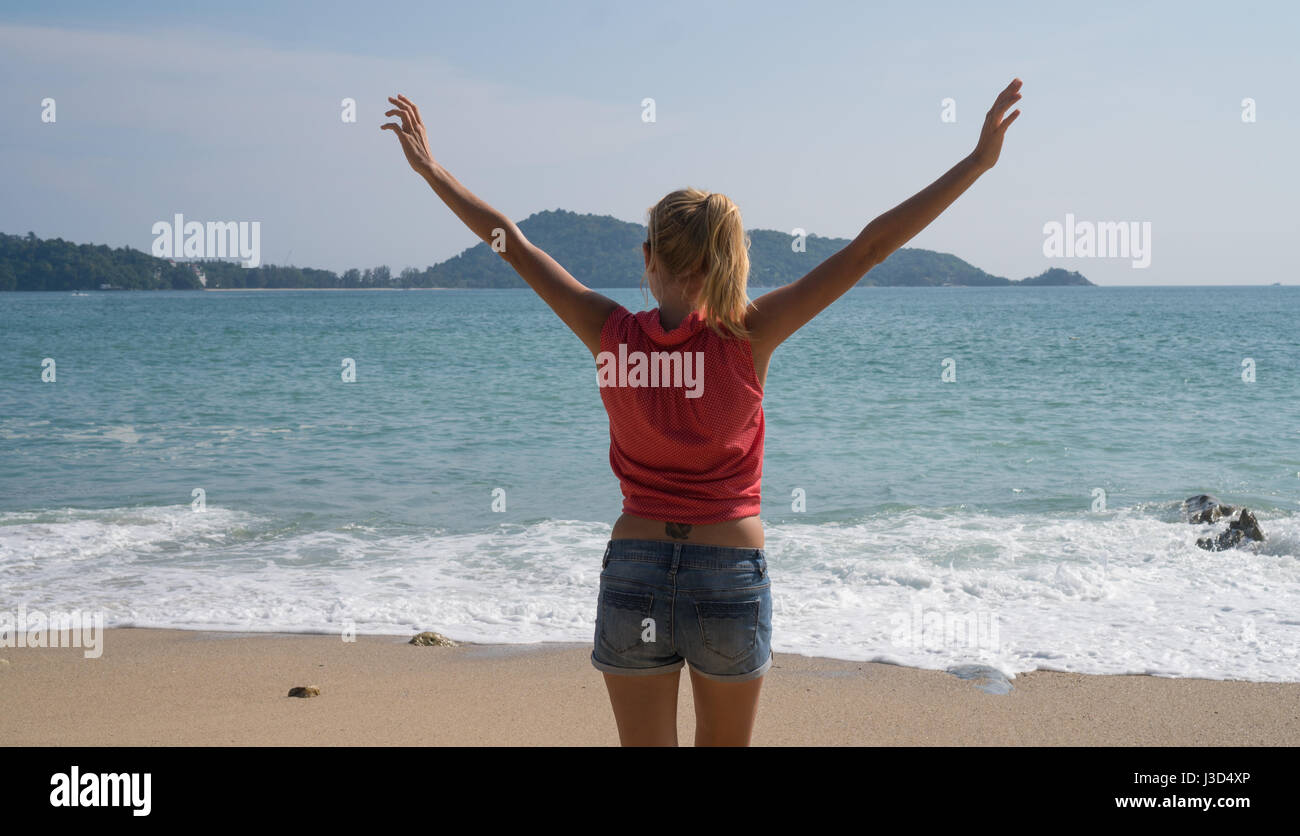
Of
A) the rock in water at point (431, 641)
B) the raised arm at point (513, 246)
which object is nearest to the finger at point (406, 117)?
the raised arm at point (513, 246)

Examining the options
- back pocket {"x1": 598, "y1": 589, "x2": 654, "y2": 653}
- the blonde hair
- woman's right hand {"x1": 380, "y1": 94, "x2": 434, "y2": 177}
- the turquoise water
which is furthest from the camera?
the turquoise water

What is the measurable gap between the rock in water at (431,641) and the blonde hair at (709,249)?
4654mm

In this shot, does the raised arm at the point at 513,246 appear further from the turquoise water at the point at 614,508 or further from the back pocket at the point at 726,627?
the turquoise water at the point at 614,508

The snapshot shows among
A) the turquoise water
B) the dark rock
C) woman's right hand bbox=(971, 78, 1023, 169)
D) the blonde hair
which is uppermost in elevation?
Result: woman's right hand bbox=(971, 78, 1023, 169)

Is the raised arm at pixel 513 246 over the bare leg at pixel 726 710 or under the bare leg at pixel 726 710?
over

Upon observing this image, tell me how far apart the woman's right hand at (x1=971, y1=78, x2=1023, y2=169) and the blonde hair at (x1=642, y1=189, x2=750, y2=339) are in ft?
1.82

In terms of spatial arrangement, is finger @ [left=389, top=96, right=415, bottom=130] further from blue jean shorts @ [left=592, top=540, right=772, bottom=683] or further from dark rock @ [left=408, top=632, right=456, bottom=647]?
dark rock @ [left=408, top=632, right=456, bottom=647]

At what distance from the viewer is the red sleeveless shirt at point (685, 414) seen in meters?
2.07

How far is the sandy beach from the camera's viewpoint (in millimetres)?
4531

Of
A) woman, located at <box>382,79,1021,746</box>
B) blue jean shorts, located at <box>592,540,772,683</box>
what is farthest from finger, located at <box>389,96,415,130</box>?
blue jean shorts, located at <box>592,540,772,683</box>

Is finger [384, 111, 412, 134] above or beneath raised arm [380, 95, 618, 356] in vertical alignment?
above

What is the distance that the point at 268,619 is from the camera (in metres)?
6.82

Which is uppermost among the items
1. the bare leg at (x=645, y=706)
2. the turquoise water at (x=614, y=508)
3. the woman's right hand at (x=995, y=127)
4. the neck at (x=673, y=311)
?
the woman's right hand at (x=995, y=127)

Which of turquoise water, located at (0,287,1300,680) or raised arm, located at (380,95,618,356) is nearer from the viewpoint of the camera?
raised arm, located at (380,95,618,356)
